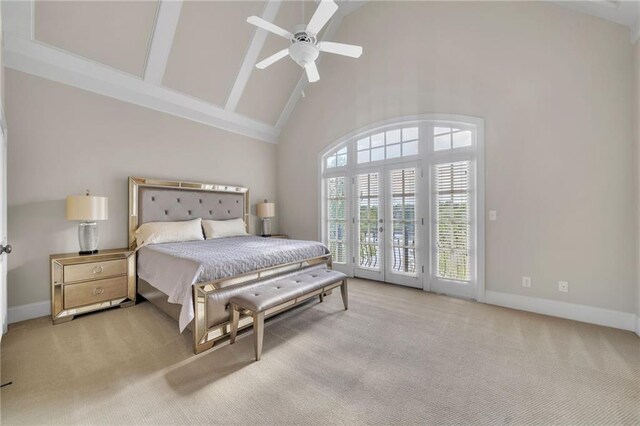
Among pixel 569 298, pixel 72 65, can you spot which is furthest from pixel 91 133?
pixel 569 298

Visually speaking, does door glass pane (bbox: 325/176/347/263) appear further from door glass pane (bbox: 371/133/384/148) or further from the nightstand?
the nightstand

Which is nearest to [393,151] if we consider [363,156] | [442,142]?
[363,156]

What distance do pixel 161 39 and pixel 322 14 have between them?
252 cm

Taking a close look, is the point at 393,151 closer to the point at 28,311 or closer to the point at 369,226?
the point at 369,226

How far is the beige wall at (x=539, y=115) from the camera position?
2.67m

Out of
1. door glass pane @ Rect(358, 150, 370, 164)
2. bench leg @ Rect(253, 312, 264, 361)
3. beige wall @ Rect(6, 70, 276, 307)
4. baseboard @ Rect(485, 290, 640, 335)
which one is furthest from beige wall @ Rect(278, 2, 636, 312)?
beige wall @ Rect(6, 70, 276, 307)

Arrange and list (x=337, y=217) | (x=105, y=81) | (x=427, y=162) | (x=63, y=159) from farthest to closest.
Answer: (x=337, y=217)
(x=427, y=162)
(x=105, y=81)
(x=63, y=159)

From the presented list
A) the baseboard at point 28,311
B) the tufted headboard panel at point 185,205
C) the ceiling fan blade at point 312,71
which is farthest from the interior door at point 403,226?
the baseboard at point 28,311

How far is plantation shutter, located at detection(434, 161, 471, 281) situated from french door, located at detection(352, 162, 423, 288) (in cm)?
28

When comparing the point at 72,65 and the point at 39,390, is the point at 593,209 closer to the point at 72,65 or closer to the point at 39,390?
the point at 39,390

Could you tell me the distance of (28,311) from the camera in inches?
115

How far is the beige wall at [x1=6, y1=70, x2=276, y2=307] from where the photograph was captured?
9.51ft

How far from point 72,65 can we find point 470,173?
17.3 feet

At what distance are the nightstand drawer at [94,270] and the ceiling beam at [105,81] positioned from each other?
2.26 m
